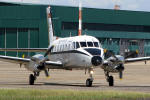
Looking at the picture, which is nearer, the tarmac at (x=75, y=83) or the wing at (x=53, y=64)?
the tarmac at (x=75, y=83)

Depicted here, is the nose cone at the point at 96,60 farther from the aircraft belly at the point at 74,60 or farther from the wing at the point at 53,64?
the wing at the point at 53,64

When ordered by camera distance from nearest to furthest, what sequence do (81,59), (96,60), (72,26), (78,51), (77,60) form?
(96,60) < (81,59) < (78,51) < (77,60) < (72,26)

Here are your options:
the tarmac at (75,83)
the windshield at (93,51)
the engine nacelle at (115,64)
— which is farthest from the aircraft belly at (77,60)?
the engine nacelle at (115,64)

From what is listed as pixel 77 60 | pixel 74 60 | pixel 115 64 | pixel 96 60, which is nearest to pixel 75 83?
pixel 74 60

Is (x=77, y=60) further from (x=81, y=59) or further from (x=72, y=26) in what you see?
(x=72, y=26)

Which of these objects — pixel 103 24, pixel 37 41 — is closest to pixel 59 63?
pixel 37 41

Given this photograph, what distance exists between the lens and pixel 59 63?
34094 millimetres

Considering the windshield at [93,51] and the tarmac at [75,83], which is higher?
the windshield at [93,51]

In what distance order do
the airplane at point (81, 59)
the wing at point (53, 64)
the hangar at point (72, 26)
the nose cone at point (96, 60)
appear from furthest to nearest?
the hangar at point (72, 26)
the wing at point (53, 64)
the airplane at point (81, 59)
the nose cone at point (96, 60)

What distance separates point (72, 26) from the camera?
421ft

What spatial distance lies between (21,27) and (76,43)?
89.2 m

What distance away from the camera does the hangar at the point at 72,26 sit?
120250 millimetres

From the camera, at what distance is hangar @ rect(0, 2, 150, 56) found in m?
120

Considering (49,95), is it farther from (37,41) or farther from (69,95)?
(37,41)
